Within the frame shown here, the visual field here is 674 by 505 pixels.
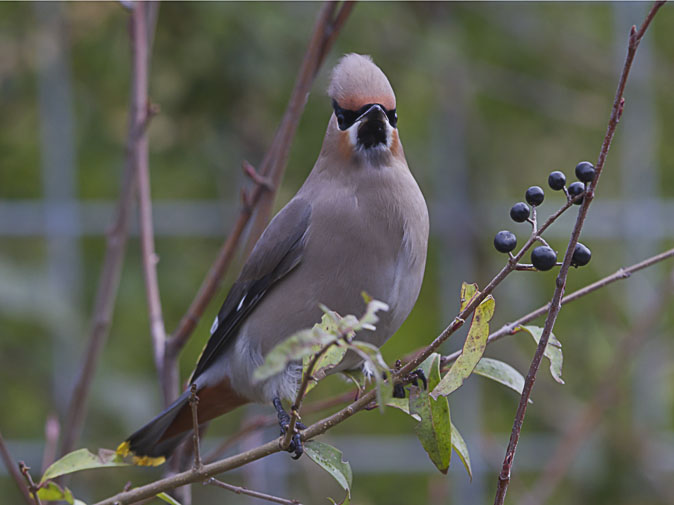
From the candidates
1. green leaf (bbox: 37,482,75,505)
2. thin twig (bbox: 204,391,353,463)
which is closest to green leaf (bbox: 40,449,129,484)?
green leaf (bbox: 37,482,75,505)

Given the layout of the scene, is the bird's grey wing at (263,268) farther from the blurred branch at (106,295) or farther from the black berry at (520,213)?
the black berry at (520,213)

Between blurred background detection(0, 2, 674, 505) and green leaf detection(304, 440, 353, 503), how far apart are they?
1.60 metres

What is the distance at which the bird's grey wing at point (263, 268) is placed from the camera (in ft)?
Answer: 6.49

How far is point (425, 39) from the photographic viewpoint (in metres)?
3.78

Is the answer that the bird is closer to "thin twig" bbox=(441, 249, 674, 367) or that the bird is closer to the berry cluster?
"thin twig" bbox=(441, 249, 674, 367)

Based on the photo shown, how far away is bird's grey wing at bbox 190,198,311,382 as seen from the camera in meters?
1.98

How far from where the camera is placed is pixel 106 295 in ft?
6.10

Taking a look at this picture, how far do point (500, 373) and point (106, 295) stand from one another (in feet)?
2.67

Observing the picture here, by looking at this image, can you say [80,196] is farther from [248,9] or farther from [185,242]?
[248,9]

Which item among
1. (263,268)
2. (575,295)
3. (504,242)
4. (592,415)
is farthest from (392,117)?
(592,415)

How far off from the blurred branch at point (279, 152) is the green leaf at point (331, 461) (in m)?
0.51

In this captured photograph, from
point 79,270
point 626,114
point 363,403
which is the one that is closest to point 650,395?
point 626,114

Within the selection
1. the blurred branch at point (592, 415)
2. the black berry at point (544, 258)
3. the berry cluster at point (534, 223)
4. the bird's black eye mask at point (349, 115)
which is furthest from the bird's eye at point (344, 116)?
the blurred branch at point (592, 415)

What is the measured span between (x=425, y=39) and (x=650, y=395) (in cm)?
177
